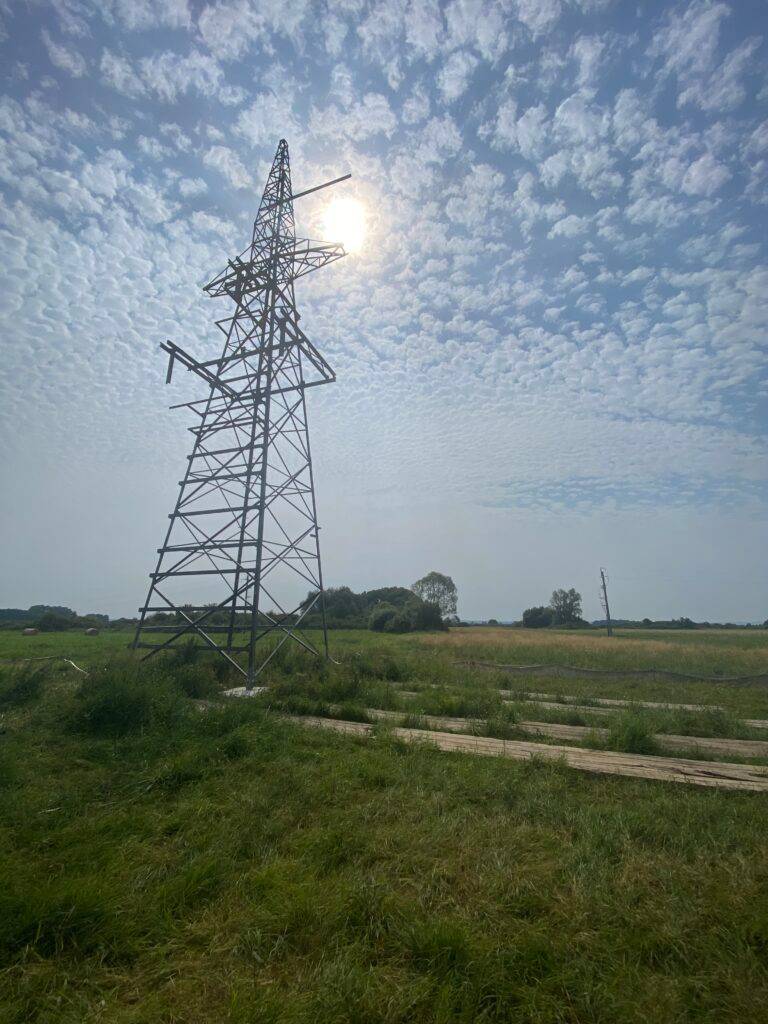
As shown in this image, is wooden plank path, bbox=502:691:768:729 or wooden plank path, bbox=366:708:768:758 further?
wooden plank path, bbox=502:691:768:729

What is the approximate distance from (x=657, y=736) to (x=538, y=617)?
77293 millimetres

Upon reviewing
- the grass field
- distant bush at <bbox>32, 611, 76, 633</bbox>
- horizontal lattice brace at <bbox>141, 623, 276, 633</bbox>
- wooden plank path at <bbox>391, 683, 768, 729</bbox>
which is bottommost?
the grass field

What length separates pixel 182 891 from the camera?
9.34ft

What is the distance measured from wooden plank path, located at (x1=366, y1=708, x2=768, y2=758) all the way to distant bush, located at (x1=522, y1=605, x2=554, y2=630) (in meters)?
75.1

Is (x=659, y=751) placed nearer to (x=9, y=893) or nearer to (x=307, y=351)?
(x=9, y=893)

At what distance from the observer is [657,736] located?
6.84m

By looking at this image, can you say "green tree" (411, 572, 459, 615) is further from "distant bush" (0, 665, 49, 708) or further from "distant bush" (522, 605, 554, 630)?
"distant bush" (0, 665, 49, 708)

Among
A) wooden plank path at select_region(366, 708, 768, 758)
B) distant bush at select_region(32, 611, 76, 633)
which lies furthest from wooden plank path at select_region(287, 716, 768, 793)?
distant bush at select_region(32, 611, 76, 633)

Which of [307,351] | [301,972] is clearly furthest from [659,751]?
[307,351]

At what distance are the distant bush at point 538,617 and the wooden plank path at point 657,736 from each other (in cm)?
7511

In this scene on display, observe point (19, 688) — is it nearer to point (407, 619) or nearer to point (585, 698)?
point (585, 698)

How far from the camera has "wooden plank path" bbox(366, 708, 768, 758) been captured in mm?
6189

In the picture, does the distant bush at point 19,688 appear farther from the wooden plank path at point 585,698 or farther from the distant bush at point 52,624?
the distant bush at point 52,624

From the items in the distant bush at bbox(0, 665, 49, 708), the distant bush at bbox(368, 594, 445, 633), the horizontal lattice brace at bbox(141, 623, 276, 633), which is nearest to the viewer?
the distant bush at bbox(0, 665, 49, 708)
